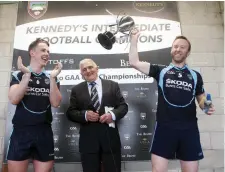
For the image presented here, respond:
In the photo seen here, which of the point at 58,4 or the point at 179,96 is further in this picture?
the point at 58,4

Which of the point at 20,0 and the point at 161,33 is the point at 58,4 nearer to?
the point at 20,0

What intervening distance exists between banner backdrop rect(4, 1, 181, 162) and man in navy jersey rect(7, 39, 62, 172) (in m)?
0.63

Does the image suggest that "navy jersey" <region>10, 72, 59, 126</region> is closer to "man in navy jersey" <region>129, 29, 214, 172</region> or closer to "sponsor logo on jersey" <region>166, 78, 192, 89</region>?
"man in navy jersey" <region>129, 29, 214, 172</region>

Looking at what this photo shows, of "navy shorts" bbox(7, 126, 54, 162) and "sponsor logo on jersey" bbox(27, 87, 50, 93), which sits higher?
"sponsor logo on jersey" bbox(27, 87, 50, 93)

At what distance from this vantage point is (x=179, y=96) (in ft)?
5.71

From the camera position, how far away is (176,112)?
1.72 meters

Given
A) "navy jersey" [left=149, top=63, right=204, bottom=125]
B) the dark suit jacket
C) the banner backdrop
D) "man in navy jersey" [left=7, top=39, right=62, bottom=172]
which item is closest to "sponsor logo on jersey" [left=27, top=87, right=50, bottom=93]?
"man in navy jersey" [left=7, top=39, right=62, bottom=172]

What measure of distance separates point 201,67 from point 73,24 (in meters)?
1.45

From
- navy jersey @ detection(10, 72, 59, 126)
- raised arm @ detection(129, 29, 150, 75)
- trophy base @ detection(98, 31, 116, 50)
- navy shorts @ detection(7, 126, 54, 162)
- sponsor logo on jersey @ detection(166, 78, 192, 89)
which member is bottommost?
navy shorts @ detection(7, 126, 54, 162)

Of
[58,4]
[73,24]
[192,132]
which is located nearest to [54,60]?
[73,24]

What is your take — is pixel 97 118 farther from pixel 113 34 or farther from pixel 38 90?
pixel 113 34

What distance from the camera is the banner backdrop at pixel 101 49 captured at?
242 centimetres

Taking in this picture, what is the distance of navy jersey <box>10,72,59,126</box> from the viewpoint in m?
1.75

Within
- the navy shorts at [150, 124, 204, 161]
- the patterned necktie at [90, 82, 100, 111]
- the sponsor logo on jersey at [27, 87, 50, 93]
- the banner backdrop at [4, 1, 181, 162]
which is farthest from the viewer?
the banner backdrop at [4, 1, 181, 162]
